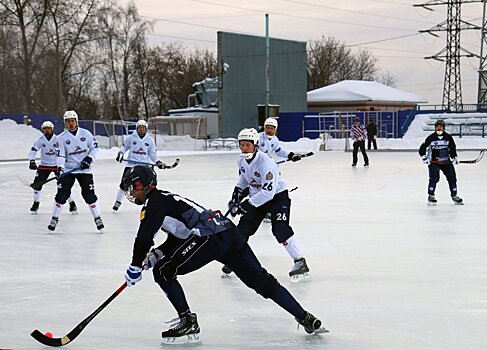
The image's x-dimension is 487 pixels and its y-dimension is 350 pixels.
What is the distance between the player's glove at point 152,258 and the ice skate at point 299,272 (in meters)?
2.26

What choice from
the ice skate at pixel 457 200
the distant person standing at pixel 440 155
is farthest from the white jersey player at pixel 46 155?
the ice skate at pixel 457 200

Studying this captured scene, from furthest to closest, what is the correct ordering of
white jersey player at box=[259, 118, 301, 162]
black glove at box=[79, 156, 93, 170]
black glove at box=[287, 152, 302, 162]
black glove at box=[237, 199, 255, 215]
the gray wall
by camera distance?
the gray wall → white jersey player at box=[259, 118, 301, 162] → black glove at box=[79, 156, 93, 170] → black glove at box=[287, 152, 302, 162] → black glove at box=[237, 199, 255, 215]

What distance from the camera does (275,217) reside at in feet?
23.1

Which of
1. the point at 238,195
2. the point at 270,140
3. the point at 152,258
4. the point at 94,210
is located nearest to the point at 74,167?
the point at 94,210

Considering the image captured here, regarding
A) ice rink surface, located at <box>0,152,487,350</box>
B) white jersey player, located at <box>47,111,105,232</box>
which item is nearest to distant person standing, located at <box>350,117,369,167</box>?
ice rink surface, located at <box>0,152,487,350</box>

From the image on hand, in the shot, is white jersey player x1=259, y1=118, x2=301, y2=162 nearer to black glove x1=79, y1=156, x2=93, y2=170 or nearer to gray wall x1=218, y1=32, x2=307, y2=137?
black glove x1=79, y1=156, x2=93, y2=170

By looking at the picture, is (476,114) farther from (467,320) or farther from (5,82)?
(467,320)

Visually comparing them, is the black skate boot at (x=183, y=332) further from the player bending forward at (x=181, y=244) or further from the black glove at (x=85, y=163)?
the black glove at (x=85, y=163)

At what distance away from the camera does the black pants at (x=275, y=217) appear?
273 inches

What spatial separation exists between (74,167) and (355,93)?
47.4 m

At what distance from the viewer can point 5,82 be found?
4431 centimetres

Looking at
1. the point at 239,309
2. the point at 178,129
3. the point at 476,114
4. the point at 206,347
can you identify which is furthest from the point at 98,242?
the point at 476,114

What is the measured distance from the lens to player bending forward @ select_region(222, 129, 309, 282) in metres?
6.56

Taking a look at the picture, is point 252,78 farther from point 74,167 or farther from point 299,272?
point 299,272
